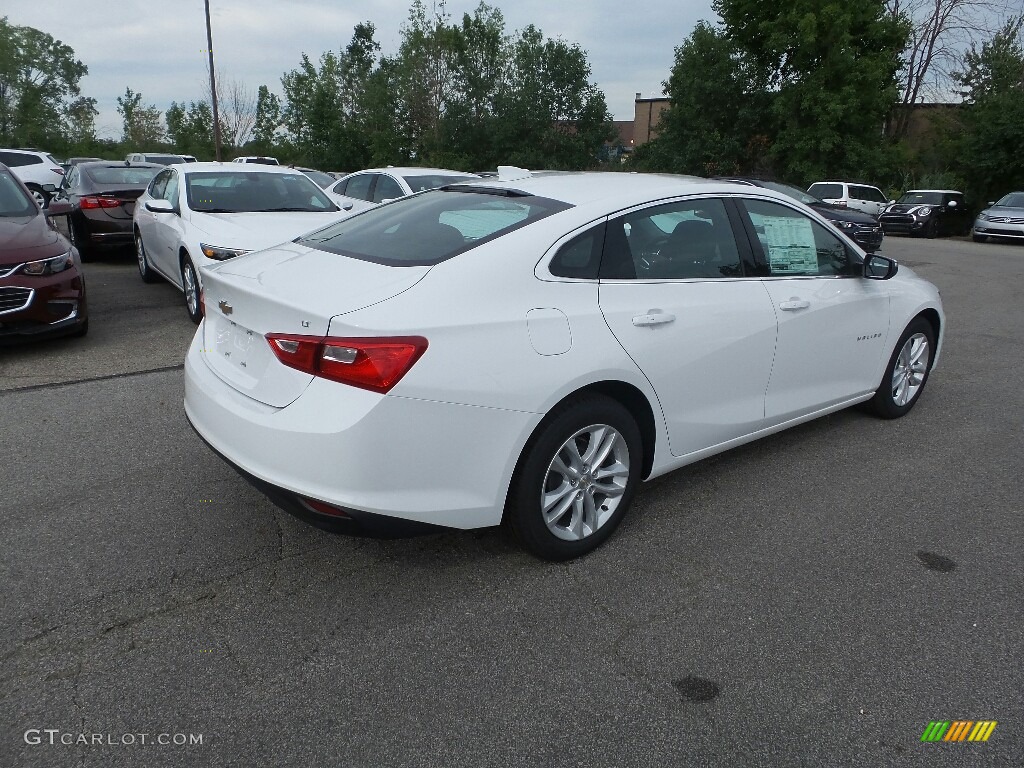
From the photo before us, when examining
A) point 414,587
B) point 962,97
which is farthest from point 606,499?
point 962,97

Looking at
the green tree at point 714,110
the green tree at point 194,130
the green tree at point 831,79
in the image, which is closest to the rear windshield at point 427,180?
the green tree at point 831,79

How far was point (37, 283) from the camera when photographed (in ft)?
20.0

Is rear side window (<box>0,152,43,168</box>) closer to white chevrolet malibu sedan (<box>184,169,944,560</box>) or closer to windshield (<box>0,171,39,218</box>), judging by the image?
windshield (<box>0,171,39,218</box>)

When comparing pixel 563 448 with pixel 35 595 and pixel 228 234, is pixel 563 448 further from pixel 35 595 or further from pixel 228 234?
pixel 228 234

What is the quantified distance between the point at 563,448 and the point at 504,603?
2.12 ft

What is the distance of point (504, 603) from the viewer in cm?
303

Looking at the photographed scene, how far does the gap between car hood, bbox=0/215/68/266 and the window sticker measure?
5.51 m

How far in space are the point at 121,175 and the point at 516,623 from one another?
1142 cm

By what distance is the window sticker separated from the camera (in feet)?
13.4

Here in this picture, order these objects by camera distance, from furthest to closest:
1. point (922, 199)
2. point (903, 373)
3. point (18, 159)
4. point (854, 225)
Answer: point (922, 199) → point (18, 159) → point (854, 225) → point (903, 373)

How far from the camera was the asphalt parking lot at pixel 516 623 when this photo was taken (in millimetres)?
2338

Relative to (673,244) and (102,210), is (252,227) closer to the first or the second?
(673,244)

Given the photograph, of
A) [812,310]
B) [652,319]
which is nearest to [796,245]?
[812,310]

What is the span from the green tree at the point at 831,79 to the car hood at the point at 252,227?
93.5 feet
